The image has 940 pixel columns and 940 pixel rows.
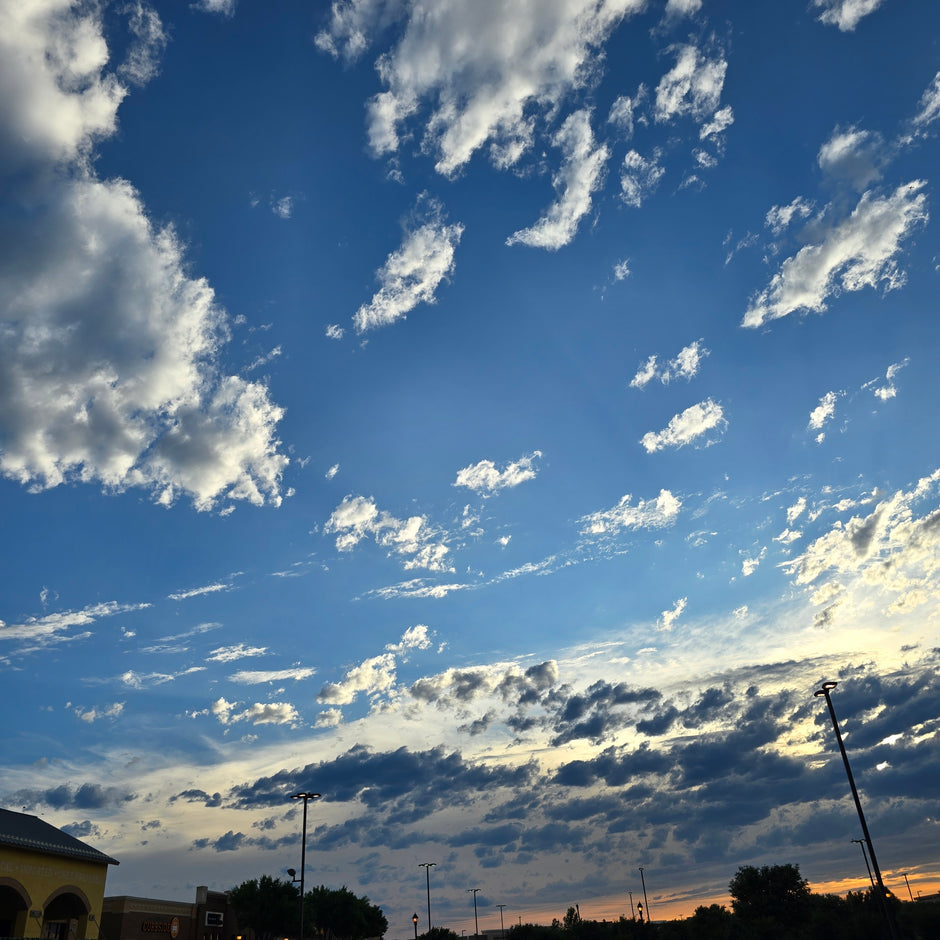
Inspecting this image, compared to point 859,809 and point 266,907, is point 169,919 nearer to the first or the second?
point 266,907

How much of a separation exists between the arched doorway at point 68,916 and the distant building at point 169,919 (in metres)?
12.7

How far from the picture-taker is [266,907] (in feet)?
235

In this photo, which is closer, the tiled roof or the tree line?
the tiled roof

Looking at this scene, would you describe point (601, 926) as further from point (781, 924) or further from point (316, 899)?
point (316, 899)

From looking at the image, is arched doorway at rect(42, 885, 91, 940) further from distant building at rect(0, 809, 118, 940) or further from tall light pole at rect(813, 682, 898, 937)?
tall light pole at rect(813, 682, 898, 937)

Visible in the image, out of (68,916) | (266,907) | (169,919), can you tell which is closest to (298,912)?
(266,907)

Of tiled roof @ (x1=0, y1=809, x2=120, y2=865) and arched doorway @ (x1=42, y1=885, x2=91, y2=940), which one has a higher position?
tiled roof @ (x1=0, y1=809, x2=120, y2=865)

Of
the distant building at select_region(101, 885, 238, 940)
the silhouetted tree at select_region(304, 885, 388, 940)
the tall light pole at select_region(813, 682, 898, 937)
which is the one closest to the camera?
the tall light pole at select_region(813, 682, 898, 937)

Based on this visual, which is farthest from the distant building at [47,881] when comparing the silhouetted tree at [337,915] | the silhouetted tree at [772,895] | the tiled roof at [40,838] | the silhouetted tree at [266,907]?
the silhouetted tree at [772,895]

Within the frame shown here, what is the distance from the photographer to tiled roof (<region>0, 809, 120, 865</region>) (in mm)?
35188

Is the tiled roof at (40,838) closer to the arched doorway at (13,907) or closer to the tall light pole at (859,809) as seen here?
the arched doorway at (13,907)

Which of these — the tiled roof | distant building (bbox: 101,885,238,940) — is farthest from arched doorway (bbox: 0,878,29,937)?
distant building (bbox: 101,885,238,940)

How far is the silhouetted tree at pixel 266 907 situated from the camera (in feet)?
233

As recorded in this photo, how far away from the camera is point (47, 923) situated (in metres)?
39.4
